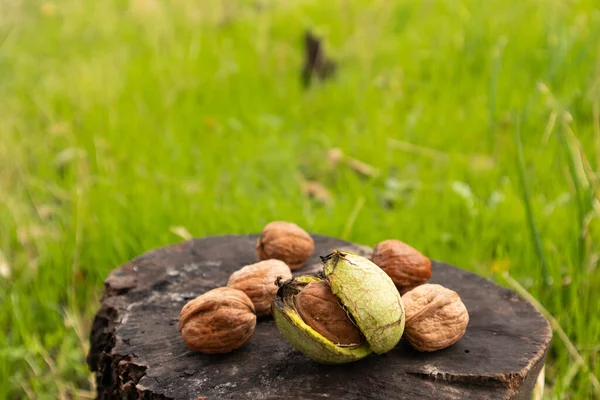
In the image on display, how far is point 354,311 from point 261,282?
0.35 meters

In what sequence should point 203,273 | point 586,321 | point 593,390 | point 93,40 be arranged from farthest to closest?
point 93,40
point 586,321
point 593,390
point 203,273

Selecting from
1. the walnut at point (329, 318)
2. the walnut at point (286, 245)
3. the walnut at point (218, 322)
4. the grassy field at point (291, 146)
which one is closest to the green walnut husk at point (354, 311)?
the walnut at point (329, 318)

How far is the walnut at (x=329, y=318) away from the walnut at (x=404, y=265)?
0.32 metres

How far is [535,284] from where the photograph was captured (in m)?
2.54

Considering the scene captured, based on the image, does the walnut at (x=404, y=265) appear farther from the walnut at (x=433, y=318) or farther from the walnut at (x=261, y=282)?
the walnut at (x=261, y=282)

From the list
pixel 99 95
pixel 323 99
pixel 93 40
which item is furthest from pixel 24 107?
pixel 323 99

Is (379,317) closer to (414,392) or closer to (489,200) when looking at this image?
(414,392)

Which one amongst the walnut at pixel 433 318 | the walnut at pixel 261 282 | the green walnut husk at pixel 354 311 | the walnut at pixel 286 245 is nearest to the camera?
the green walnut husk at pixel 354 311

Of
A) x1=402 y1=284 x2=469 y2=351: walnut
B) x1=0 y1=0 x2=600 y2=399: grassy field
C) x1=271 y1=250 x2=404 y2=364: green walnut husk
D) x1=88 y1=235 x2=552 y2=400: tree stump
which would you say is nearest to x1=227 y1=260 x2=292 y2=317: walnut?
x1=88 y1=235 x2=552 y2=400: tree stump

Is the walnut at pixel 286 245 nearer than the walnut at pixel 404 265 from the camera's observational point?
No

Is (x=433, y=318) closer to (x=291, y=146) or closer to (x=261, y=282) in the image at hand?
(x=261, y=282)

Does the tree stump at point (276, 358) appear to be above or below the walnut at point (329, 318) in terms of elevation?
below

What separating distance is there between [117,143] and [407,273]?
7.99 ft

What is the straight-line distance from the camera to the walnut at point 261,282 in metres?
1.69
